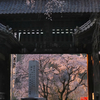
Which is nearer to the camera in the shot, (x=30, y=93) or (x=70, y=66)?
(x=30, y=93)

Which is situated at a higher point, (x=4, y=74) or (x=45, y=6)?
(x=45, y=6)

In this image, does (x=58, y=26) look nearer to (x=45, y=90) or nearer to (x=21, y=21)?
(x=21, y=21)

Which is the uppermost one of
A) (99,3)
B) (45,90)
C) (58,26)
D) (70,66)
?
(99,3)

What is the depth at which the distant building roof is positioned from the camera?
622 inches

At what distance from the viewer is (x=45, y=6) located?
644 inches

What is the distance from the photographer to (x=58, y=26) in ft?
54.2

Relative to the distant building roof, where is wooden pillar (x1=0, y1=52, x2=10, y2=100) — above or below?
below

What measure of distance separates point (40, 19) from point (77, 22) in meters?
2.42

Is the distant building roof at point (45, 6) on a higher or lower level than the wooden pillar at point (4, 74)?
higher

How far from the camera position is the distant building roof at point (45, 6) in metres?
15.8

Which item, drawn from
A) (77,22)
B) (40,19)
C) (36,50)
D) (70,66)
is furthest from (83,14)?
(70,66)

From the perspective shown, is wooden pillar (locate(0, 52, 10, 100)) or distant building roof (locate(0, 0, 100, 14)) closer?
distant building roof (locate(0, 0, 100, 14))

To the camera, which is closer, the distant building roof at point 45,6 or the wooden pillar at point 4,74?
the distant building roof at point 45,6

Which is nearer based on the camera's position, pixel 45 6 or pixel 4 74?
pixel 45 6
